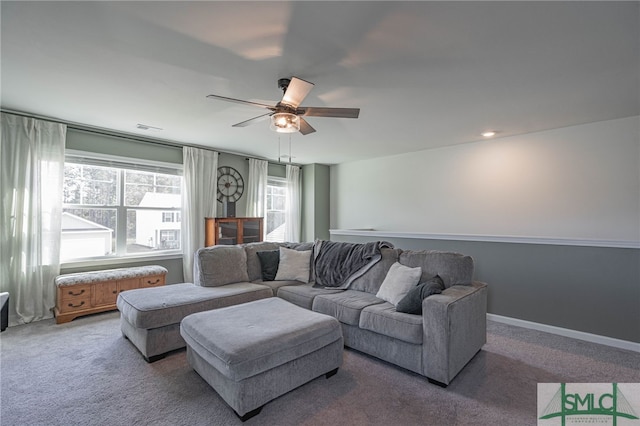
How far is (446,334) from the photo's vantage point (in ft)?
7.29

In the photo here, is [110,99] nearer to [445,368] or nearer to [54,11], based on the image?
[54,11]

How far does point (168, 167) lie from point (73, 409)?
11.9 ft

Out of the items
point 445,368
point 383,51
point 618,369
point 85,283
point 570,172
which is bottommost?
point 618,369

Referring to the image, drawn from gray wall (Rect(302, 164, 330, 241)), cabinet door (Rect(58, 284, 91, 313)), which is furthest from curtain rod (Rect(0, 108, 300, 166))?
gray wall (Rect(302, 164, 330, 241))

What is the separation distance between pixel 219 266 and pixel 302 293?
1.09 meters

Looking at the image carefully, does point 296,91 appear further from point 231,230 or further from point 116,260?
point 116,260

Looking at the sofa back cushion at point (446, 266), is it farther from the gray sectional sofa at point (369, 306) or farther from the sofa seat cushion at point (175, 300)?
the sofa seat cushion at point (175, 300)

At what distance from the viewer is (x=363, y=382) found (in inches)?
92.4

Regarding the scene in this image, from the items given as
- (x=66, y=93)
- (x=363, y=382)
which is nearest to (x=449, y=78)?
(x=363, y=382)

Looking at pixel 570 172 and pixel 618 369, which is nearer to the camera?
pixel 618 369

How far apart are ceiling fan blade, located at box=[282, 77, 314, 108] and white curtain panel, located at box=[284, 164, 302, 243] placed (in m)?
4.19

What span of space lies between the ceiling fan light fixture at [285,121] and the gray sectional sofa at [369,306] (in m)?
1.70

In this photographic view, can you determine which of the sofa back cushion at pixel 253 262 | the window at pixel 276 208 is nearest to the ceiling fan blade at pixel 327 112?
the sofa back cushion at pixel 253 262

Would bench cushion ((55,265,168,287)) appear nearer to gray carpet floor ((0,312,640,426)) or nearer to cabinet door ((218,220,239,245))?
gray carpet floor ((0,312,640,426))
